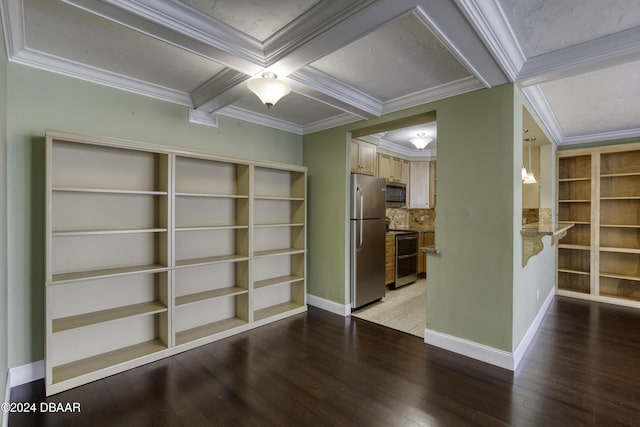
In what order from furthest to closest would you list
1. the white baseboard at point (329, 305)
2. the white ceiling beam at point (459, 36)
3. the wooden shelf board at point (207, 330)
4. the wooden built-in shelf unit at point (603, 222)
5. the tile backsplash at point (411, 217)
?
the tile backsplash at point (411, 217), the wooden built-in shelf unit at point (603, 222), the white baseboard at point (329, 305), the wooden shelf board at point (207, 330), the white ceiling beam at point (459, 36)

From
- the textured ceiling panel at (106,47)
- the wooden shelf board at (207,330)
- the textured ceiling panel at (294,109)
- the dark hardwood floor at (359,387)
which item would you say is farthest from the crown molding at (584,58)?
the wooden shelf board at (207,330)

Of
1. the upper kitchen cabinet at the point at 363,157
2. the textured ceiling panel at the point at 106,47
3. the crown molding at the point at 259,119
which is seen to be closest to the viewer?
the textured ceiling panel at the point at 106,47

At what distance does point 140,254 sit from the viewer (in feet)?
9.43

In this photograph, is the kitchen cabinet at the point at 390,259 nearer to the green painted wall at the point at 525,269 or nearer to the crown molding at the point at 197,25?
the green painted wall at the point at 525,269

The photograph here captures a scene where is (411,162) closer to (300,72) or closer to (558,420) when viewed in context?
(300,72)

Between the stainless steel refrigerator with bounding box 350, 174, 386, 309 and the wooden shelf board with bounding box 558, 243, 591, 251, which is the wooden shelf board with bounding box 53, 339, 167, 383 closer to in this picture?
the stainless steel refrigerator with bounding box 350, 174, 386, 309

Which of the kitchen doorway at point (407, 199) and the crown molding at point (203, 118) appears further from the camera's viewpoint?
the kitchen doorway at point (407, 199)

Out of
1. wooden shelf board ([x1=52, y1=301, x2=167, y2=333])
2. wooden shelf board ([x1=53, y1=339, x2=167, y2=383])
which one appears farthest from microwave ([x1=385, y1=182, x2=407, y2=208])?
wooden shelf board ([x1=53, y1=339, x2=167, y2=383])

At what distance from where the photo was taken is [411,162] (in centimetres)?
611

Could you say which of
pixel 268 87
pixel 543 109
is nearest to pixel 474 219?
pixel 543 109

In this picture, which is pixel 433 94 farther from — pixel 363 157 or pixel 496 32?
pixel 363 157

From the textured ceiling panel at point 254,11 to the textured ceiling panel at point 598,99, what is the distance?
99.5 inches

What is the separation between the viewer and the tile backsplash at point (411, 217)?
635cm

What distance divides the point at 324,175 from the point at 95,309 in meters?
2.82
